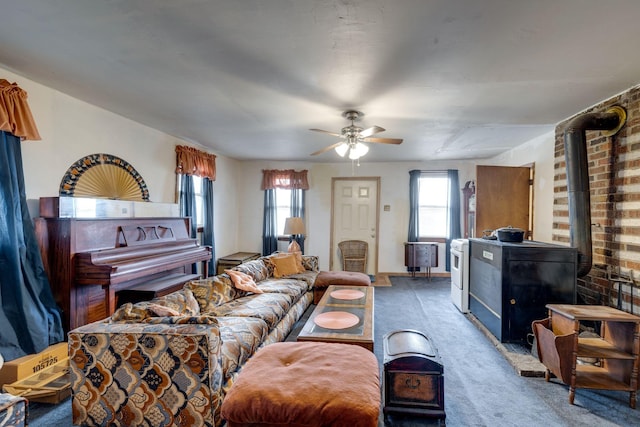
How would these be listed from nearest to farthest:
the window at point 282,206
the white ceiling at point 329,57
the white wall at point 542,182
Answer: the white ceiling at point 329,57
the white wall at point 542,182
the window at point 282,206

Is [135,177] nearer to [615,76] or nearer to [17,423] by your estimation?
[17,423]

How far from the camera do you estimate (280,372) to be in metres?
1.59

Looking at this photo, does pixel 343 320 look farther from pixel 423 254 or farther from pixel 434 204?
pixel 434 204

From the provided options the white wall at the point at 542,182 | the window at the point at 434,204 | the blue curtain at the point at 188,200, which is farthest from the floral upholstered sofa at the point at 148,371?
the window at the point at 434,204

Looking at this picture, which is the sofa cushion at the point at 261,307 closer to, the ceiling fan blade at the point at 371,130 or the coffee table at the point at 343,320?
the coffee table at the point at 343,320

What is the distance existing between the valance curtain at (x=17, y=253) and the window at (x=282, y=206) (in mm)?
4196

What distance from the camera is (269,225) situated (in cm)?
632

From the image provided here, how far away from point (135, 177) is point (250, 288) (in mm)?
1902

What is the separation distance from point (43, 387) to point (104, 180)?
76.9 inches

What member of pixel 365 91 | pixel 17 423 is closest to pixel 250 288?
pixel 17 423

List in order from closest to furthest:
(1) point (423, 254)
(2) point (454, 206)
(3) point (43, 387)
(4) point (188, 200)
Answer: (3) point (43, 387) → (4) point (188, 200) → (1) point (423, 254) → (2) point (454, 206)

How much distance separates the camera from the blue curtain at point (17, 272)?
7.32ft

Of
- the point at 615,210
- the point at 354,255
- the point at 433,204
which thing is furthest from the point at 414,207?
the point at 615,210

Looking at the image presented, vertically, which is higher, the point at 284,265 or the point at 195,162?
the point at 195,162
